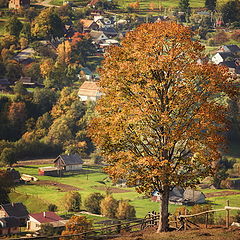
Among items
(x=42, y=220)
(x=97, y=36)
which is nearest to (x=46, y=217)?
(x=42, y=220)

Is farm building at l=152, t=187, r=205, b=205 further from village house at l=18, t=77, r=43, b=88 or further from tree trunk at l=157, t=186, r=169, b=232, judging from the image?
village house at l=18, t=77, r=43, b=88

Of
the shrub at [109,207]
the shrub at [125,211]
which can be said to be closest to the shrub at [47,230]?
the shrub at [125,211]

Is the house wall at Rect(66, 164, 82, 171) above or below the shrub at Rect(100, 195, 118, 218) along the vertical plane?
above

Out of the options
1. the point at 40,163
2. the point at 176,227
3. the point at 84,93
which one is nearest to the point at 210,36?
the point at 84,93

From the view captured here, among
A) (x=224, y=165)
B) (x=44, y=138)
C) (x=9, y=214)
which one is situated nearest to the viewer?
(x=9, y=214)

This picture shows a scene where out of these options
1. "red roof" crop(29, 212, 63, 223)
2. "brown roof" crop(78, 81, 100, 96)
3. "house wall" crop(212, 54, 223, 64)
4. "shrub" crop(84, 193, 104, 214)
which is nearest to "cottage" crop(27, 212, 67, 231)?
"red roof" crop(29, 212, 63, 223)

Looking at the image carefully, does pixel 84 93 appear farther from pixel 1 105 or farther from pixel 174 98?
pixel 174 98
